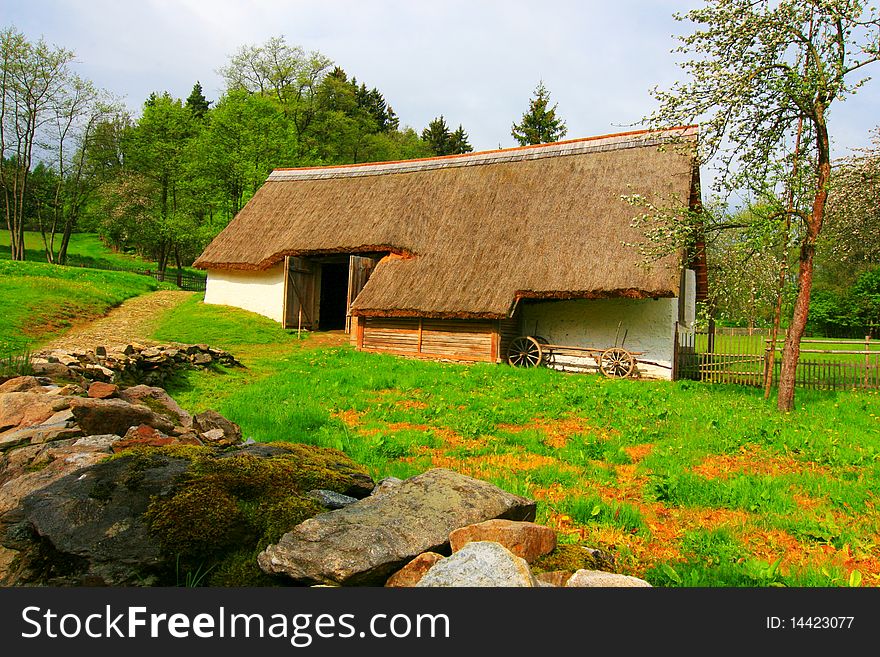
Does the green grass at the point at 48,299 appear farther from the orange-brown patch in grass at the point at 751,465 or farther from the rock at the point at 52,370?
the orange-brown patch in grass at the point at 751,465

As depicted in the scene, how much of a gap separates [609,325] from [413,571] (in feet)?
49.1

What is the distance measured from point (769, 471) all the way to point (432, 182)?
695 inches

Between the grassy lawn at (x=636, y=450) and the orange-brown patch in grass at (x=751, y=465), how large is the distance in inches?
1.0

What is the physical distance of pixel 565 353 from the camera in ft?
55.4

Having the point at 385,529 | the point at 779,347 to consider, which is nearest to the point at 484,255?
the point at 779,347

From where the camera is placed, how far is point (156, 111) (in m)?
40.2

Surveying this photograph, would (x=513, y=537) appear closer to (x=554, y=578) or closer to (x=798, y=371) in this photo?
(x=554, y=578)

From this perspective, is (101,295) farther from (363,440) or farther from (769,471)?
(769,471)

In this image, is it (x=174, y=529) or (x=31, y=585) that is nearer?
(x=31, y=585)

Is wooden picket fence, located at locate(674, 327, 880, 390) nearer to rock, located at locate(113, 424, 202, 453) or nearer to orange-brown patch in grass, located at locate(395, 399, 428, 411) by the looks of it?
orange-brown patch in grass, located at locate(395, 399, 428, 411)

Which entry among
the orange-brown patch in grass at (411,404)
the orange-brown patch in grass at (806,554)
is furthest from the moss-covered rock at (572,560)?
the orange-brown patch in grass at (411,404)

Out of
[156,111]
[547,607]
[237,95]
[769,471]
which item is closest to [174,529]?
[547,607]

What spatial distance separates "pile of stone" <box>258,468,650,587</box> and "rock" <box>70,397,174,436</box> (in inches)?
98.2

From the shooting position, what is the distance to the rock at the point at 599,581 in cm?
269
